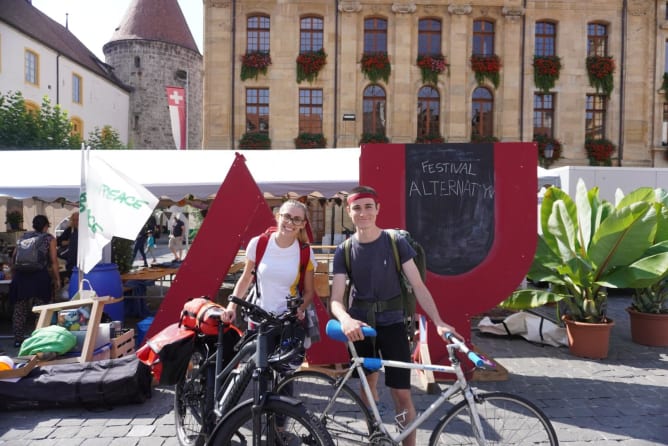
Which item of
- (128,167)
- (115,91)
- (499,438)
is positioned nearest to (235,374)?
(499,438)

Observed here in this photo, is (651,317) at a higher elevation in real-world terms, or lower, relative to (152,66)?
lower

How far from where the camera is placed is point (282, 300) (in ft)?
10.6

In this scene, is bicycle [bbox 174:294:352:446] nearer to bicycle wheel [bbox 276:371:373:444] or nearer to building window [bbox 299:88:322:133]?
bicycle wheel [bbox 276:371:373:444]

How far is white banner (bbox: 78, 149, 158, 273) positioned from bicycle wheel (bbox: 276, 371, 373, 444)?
282 centimetres

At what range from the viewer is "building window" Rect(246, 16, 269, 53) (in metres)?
19.6

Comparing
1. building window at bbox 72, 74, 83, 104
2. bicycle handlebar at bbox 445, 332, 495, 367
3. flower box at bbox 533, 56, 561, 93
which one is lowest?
bicycle handlebar at bbox 445, 332, 495, 367

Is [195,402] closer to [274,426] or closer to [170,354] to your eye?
[170,354]

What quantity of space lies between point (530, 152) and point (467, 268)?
1.28m

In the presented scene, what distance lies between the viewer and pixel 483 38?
19.9m

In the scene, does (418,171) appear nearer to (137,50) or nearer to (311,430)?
(311,430)

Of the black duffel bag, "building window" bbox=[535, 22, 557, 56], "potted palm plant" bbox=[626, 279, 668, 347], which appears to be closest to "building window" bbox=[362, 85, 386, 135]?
"building window" bbox=[535, 22, 557, 56]

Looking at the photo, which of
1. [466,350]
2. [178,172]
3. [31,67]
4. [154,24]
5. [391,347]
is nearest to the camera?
[466,350]

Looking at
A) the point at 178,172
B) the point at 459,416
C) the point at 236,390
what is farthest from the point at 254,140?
the point at 459,416

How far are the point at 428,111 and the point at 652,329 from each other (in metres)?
15.5
